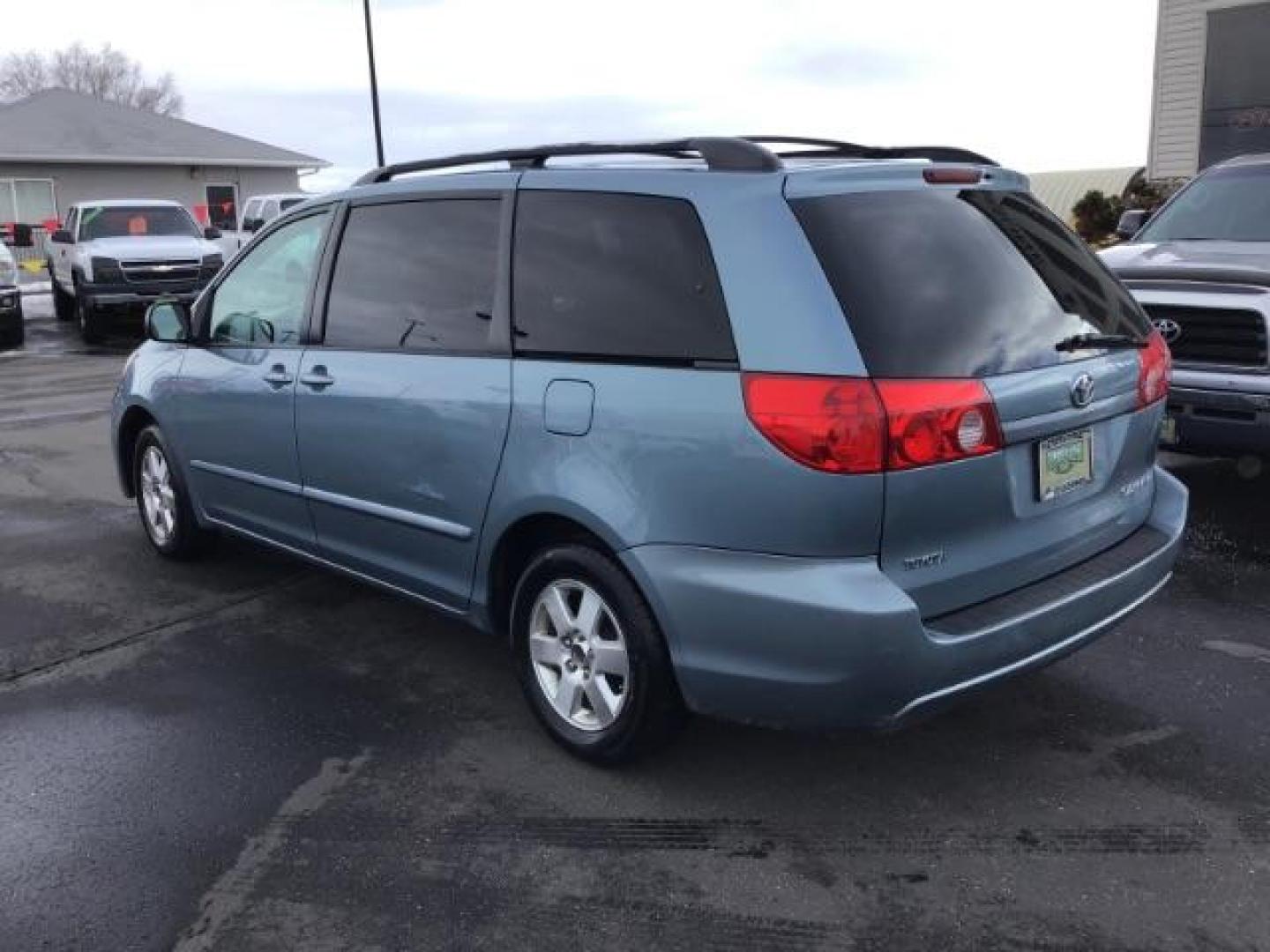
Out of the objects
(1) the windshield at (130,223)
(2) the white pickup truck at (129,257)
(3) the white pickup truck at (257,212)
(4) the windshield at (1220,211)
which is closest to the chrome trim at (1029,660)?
(4) the windshield at (1220,211)

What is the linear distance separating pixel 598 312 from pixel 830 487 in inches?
35.9

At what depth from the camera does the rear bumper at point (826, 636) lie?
290 centimetres

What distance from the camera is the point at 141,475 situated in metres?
5.82

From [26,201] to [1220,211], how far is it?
3032 cm

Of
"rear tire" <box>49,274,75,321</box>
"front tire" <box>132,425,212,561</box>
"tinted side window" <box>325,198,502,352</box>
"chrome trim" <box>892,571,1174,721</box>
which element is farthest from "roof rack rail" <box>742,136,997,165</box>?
"rear tire" <box>49,274,75,321</box>

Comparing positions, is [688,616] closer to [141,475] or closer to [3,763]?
[3,763]

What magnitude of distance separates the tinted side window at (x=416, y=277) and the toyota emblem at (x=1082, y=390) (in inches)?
67.4

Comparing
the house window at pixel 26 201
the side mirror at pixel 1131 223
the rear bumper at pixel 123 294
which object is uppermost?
the house window at pixel 26 201

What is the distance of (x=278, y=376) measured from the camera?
15.0 feet

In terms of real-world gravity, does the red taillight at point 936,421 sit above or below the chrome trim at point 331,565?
above

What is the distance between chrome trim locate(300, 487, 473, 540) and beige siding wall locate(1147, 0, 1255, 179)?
53.2 feet

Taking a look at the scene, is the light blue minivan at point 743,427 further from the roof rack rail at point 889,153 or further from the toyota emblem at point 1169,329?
the toyota emblem at point 1169,329

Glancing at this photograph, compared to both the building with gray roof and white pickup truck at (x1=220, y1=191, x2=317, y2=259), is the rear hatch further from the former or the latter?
the building with gray roof

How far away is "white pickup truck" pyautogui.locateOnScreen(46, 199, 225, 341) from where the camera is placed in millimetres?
17203
